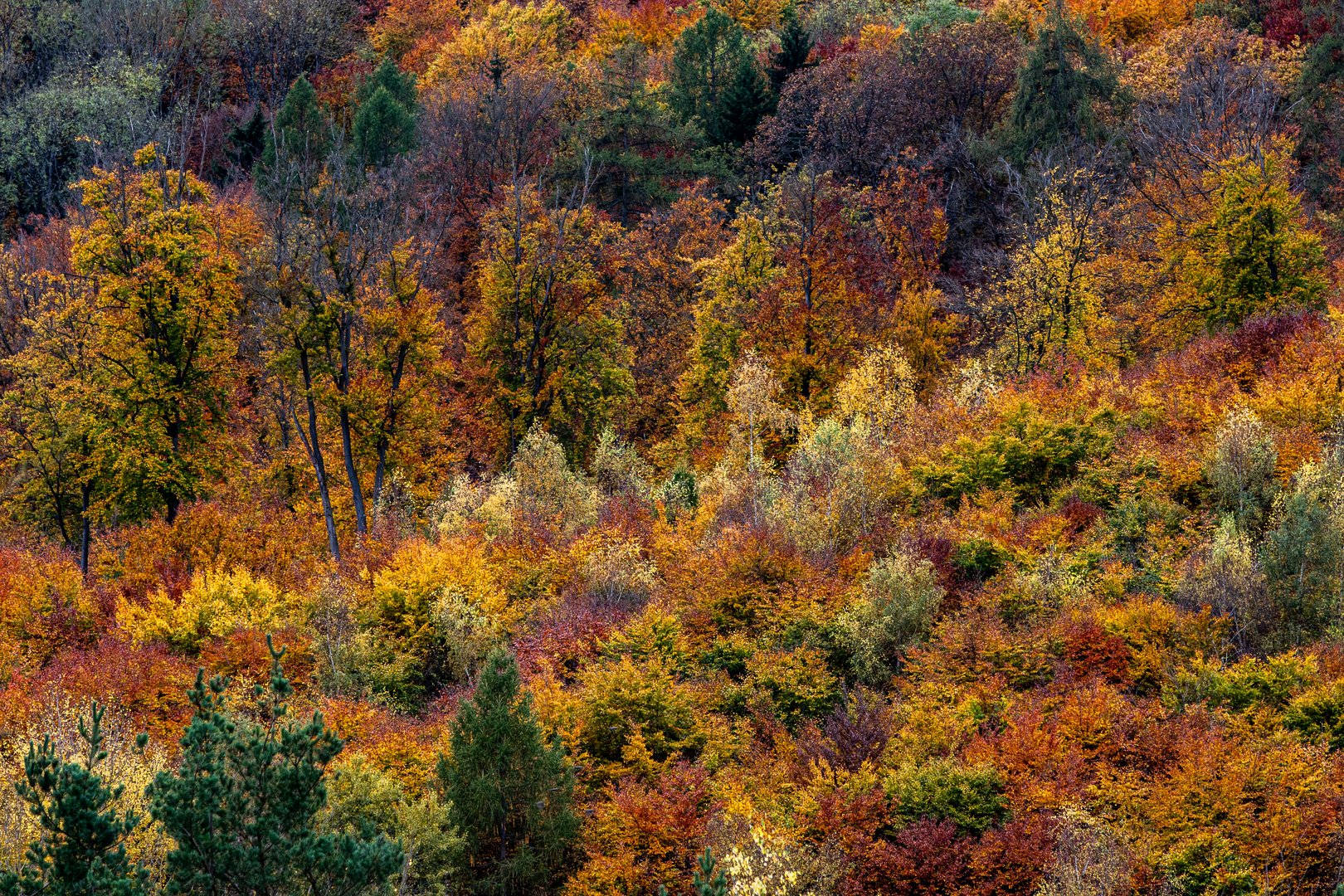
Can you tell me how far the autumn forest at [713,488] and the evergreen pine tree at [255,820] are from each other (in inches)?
3.3

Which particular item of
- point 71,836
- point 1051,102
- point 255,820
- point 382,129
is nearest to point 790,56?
point 1051,102

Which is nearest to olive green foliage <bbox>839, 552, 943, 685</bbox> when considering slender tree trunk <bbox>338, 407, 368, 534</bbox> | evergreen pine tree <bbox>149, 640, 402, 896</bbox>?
evergreen pine tree <bbox>149, 640, 402, 896</bbox>

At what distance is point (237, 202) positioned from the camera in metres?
63.1

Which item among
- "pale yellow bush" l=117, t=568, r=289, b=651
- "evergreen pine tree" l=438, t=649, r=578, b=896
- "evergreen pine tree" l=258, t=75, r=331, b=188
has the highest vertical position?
"evergreen pine tree" l=258, t=75, r=331, b=188

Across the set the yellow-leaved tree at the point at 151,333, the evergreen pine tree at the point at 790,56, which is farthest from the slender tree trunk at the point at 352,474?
the evergreen pine tree at the point at 790,56

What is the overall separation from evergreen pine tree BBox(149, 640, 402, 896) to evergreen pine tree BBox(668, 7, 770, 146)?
53.4 metres

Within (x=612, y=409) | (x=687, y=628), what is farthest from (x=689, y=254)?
(x=687, y=628)

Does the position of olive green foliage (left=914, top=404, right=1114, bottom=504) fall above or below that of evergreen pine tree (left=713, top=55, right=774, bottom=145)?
below

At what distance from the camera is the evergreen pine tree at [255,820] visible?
17562mm

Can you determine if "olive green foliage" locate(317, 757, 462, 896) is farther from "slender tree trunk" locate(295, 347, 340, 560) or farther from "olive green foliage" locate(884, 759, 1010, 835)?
"slender tree trunk" locate(295, 347, 340, 560)

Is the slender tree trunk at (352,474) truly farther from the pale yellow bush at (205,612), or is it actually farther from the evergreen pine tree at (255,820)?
the evergreen pine tree at (255,820)

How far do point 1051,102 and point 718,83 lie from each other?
63.1 feet

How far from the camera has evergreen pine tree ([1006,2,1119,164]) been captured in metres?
56.6

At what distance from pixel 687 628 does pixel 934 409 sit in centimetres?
1235
